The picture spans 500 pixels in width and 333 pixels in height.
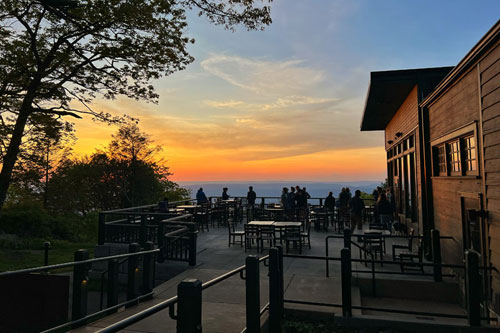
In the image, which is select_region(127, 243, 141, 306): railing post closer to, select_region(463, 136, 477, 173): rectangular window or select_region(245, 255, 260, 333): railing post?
select_region(245, 255, 260, 333): railing post

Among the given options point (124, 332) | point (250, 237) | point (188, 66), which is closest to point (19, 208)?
point (188, 66)

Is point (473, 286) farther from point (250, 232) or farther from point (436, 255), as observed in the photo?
point (250, 232)

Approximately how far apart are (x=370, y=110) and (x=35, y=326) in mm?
14678

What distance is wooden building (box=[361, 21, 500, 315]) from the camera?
5.57m

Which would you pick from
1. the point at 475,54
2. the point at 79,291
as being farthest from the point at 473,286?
the point at 79,291

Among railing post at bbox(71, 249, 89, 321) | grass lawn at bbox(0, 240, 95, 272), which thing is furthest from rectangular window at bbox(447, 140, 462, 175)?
grass lawn at bbox(0, 240, 95, 272)

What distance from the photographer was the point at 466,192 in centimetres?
685

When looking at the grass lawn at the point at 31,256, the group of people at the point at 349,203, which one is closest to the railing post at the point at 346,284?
the group of people at the point at 349,203

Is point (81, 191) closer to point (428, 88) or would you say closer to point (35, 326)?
point (35, 326)

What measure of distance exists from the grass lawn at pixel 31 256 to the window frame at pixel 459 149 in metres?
14.4

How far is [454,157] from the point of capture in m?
7.97

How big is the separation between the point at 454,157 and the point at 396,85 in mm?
4052

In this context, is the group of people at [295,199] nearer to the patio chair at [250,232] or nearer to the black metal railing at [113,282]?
the patio chair at [250,232]

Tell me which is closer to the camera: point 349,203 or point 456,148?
point 456,148
